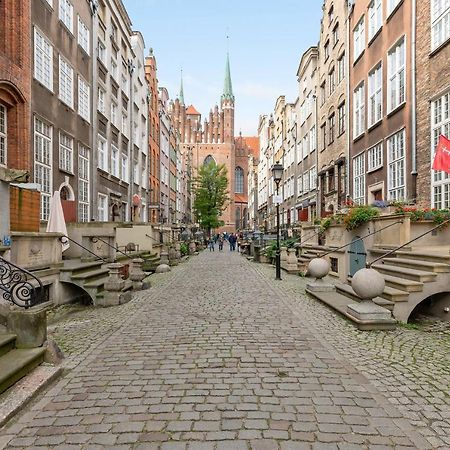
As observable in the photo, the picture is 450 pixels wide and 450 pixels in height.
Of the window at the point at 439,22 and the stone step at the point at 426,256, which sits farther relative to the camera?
the window at the point at 439,22

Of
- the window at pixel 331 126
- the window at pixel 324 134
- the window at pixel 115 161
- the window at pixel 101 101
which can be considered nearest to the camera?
the window at pixel 101 101

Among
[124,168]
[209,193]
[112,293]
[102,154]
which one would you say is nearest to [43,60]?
[102,154]

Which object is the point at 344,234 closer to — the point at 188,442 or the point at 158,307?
the point at 158,307

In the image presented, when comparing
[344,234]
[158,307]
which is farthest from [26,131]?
[344,234]

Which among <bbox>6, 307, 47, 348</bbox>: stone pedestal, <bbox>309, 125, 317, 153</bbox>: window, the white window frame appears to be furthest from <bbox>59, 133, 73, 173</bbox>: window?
<bbox>309, 125, 317, 153</bbox>: window

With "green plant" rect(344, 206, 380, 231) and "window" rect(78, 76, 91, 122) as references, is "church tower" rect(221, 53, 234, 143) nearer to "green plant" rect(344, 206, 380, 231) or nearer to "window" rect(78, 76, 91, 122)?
"window" rect(78, 76, 91, 122)

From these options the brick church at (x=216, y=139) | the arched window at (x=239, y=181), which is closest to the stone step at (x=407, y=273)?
the brick church at (x=216, y=139)

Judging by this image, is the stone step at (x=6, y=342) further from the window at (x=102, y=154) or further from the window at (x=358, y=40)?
the window at (x=358, y=40)

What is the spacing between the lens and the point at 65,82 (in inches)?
668

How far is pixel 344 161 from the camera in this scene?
2273cm

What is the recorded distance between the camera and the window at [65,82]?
16.5m

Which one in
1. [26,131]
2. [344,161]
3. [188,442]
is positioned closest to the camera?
[188,442]

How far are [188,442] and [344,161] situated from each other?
21519 mm

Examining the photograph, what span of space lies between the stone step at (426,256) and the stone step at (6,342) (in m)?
7.55
